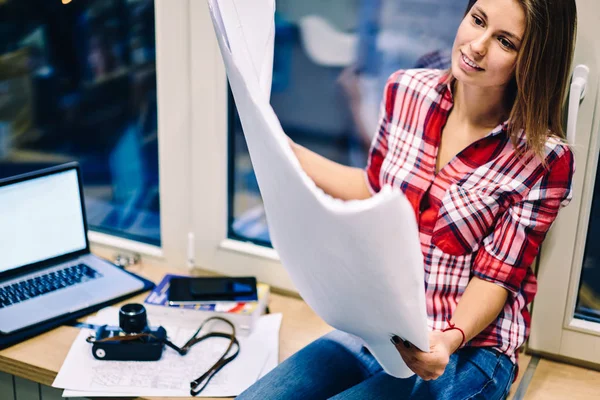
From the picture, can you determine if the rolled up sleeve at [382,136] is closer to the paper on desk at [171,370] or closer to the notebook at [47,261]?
the paper on desk at [171,370]

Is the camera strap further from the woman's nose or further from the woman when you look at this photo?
the woman's nose

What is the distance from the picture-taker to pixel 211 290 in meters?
1.40

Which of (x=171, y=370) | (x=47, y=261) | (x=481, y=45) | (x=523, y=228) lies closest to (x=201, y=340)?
(x=171, y=370)

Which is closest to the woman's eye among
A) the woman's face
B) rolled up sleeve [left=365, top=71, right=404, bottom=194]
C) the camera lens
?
the woman's face

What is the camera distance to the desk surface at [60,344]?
126 centimetres

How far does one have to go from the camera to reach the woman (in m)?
1.04

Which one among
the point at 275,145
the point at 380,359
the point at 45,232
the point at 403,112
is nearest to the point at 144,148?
the point at 45,232

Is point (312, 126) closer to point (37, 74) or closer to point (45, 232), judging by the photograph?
point (45, 232)

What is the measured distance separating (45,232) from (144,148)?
44 centimetres

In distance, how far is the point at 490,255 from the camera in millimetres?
1141

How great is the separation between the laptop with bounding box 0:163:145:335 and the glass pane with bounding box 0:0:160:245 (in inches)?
9.0

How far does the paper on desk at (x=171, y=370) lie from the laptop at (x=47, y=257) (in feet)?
0.33

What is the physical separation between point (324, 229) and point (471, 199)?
17.9 inches

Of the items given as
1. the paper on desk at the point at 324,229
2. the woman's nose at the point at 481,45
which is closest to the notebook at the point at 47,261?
the paper on desk at the point at 324,229
